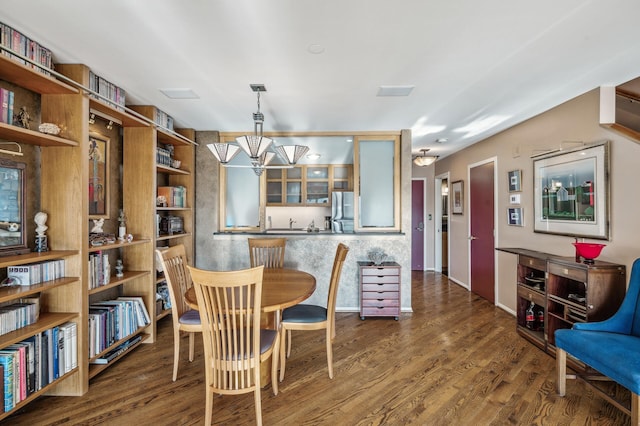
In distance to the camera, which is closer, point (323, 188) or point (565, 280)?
point (565, 280)

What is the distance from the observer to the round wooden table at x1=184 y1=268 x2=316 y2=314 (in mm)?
2102

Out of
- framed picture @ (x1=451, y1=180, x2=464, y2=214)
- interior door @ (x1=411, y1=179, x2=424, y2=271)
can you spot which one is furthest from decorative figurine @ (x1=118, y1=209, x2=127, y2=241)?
interior door @ (x1=411, y1=179, x2=424, y2=271)

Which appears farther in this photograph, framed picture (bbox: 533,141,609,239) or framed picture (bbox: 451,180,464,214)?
framed picture (bbox: 451,180,464,214)

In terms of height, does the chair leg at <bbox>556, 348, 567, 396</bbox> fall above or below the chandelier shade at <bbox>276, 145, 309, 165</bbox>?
below

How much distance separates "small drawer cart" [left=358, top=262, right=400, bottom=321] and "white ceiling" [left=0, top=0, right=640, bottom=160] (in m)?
1.95

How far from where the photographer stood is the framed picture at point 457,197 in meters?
5.41

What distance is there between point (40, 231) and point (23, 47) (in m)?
1.25

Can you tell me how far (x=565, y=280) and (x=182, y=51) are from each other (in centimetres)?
391

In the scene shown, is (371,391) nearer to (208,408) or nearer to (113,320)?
(208,408)

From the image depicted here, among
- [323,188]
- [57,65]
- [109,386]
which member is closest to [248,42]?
[57,65]

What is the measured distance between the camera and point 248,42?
2045mm

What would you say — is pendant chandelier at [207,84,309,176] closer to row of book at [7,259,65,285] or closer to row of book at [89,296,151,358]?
row of book at [7,259,65,285]

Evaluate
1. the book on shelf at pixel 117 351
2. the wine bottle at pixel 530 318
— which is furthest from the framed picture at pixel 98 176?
the wine bottle at pixel 530 318

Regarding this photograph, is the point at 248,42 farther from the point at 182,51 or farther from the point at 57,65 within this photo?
the point at 57,65
